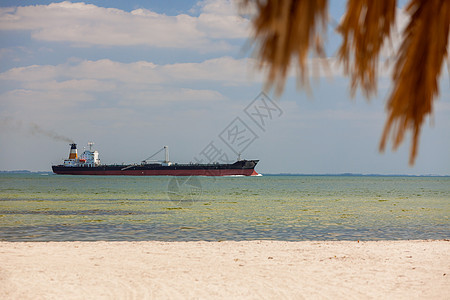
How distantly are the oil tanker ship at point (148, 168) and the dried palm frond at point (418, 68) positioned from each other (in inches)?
3382

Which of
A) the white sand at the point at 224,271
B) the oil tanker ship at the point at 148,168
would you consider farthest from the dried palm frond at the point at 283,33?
the oil tanker ship at the point at 148,168

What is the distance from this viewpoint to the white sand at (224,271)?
696 cm

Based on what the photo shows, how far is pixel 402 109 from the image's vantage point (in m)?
1.99

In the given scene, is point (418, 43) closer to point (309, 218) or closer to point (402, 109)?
point (402, 109)

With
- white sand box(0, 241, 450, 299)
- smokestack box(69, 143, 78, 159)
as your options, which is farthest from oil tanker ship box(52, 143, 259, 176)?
white sand box(0, 241, 450, 299)

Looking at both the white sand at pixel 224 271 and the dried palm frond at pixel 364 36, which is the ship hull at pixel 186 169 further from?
the dried palm frond at pixel 364 36

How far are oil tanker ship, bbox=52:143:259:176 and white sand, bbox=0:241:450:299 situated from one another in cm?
7729

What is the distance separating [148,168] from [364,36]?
94.9 meters

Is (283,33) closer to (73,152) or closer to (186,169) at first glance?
(186,169)

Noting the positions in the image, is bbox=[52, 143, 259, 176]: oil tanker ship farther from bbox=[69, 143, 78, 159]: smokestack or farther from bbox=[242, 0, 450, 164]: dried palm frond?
bbox=[242, 0, 450, 164]: dried palm frond

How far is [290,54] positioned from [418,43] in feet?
2.31

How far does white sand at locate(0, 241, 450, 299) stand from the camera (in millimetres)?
6965

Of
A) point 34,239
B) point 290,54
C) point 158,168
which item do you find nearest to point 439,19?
point 290,54

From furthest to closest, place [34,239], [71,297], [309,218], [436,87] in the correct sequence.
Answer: [309,218] < [34,239] < [71,297] < [436,87]
